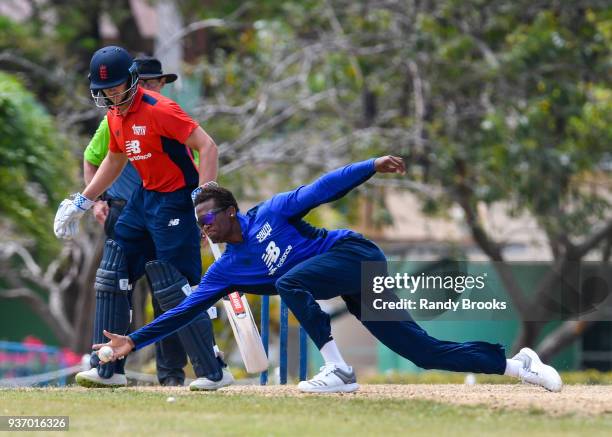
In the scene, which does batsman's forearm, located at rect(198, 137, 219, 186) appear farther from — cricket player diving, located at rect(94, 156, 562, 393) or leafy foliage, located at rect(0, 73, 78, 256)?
leafy foliage, located at rect(0, 73, 78, 256)

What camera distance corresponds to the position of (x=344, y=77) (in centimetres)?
1891

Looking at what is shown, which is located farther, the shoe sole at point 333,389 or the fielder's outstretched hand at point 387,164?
the shoe sole at point 333,389

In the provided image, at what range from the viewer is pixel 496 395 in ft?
26.7

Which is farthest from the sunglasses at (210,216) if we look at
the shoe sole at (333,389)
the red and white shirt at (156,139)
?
the shoe sole at (333,389)

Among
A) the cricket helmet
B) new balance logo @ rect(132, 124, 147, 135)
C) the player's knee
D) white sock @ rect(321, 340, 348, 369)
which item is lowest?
white sock @ rect(321, 340, 348, 369)

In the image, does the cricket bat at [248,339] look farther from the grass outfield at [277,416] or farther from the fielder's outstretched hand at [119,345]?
the fielder's outstretched hand at [119,345]

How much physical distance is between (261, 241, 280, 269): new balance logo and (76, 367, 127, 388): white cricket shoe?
1428 millimetres

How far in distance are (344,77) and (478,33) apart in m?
2.20

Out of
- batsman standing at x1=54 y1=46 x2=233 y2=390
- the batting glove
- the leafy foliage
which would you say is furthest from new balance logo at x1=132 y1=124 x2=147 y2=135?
the leafy foliage

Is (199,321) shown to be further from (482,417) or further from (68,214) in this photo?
(482,417)

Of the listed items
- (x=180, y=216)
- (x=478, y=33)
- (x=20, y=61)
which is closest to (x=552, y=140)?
(x=478, y=33)

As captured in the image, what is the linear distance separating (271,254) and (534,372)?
69.8 inches

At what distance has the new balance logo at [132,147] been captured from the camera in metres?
8.38

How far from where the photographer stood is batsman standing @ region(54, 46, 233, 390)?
27.2 feet
